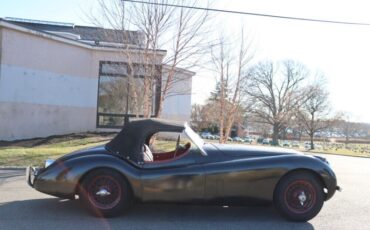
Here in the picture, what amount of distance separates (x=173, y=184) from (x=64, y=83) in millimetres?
16888

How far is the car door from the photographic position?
584 centimetres

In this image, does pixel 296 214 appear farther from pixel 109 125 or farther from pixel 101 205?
pixel 109 125

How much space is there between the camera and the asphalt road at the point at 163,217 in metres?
5.54

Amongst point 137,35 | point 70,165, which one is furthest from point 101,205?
point 137,35

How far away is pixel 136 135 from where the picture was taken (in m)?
6.22

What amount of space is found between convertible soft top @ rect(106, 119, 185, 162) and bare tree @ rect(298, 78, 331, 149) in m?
61.6

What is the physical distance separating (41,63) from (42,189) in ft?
51.0

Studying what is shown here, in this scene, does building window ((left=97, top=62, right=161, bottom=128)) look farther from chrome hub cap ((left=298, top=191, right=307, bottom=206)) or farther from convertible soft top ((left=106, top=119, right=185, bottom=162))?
chrome hub cap ((left=298, top=191, right=307, bottom=206))

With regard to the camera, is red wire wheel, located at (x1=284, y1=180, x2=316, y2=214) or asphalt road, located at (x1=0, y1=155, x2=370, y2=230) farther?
red wire wheel, located at (x1=284, y1=180, x2=316, y2=214)

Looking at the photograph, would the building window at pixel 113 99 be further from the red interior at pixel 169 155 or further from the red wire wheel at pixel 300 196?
the red wire wheel at pixel 300 196

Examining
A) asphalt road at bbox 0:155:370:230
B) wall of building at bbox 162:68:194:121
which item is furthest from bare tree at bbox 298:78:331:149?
asphalt road at bbox 0:155:370:230

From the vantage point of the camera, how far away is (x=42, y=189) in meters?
6.01

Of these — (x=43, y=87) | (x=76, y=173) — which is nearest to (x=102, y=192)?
(x=76, y=173)

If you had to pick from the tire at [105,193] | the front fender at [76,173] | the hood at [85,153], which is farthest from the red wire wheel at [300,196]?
the hood at [85,153]
